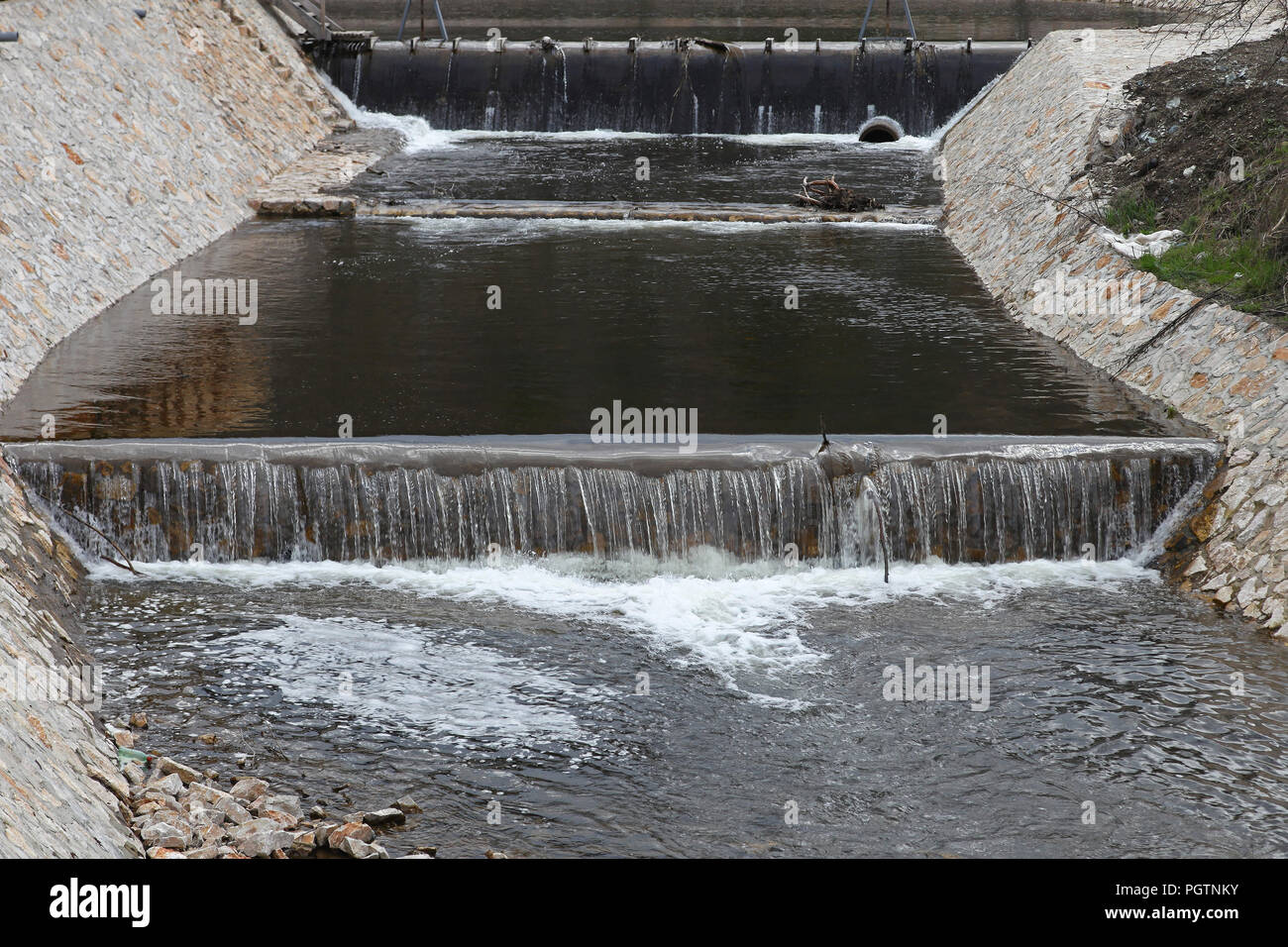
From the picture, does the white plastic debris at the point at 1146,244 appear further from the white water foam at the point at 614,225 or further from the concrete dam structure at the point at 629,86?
the concrete dam structure at the point at 629,86

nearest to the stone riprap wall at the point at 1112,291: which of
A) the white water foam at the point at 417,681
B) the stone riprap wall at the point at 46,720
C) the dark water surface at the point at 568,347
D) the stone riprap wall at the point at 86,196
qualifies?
the dark water surface at the point at 568,347

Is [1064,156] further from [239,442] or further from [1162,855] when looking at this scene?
[1162,855]

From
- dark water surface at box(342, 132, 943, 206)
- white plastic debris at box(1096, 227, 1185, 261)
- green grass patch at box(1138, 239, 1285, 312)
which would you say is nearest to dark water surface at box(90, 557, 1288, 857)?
green grass patch at box(1138, 239, 1285, 312)

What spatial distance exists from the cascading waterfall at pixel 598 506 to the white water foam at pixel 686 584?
17 centimetres

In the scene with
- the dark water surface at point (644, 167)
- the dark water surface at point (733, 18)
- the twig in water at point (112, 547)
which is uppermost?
the dark water surface at point (733, 18)

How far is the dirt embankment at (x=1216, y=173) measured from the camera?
1614 centimetres

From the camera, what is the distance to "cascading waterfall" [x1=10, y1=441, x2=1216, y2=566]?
13422mm

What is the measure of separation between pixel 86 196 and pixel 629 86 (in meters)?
17.3

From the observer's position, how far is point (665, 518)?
13.5 meters

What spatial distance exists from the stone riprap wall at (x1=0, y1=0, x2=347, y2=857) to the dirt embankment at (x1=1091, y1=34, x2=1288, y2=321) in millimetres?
12617

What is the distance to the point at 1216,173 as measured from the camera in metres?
18.8

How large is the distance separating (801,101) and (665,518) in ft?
77.9
